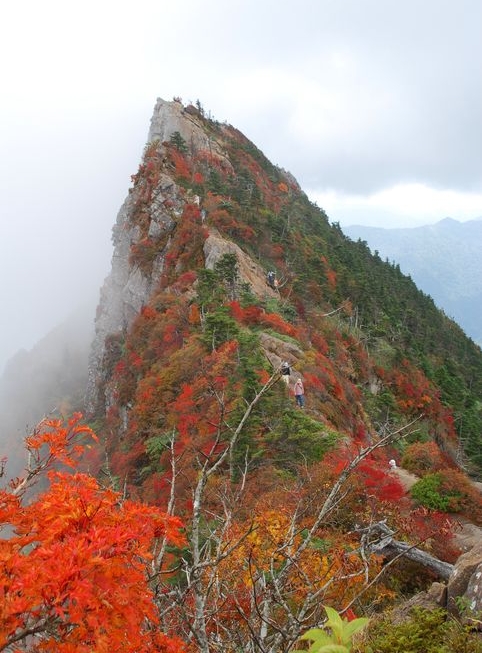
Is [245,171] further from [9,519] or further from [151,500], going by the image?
[9,519]

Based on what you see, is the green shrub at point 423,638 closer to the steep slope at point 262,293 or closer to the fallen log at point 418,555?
the fallen log at point 418,555

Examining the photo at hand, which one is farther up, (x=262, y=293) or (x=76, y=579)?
(x=262, y=293)

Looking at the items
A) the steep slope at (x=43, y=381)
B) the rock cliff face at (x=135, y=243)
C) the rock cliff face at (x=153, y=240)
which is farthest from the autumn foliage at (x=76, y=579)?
the steep slope at (x=43, y=381)

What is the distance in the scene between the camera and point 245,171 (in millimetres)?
52938

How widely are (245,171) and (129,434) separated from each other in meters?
36.8

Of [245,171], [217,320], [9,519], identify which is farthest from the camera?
[245,171]

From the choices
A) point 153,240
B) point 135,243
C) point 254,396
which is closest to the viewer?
point 254,396

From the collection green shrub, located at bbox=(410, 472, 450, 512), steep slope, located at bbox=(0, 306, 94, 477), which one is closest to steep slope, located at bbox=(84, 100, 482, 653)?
green shrub, located at bbox=(410, 472, 450, 512)

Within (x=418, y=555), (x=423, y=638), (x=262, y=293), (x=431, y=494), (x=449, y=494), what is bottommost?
(x=449, y=494)

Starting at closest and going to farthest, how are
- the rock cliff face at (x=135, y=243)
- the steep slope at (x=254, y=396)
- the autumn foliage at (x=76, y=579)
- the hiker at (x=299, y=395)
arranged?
1. the autumn foliage at (x=76, y=579)
2. the steep slope at (x=254, y=396)
3. the hiker at (x=299, y=395)
4. the rock cliff face at (x=135, y=243)

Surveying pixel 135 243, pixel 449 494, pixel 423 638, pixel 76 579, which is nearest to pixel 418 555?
pixel 449 494

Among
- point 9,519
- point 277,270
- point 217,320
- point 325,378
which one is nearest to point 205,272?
point 217,320

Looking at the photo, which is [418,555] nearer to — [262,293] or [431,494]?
[431,494]

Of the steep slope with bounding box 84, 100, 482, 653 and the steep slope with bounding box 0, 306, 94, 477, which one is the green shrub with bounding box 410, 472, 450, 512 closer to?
the steep slope with bounding box 84, 100, 482, 653
